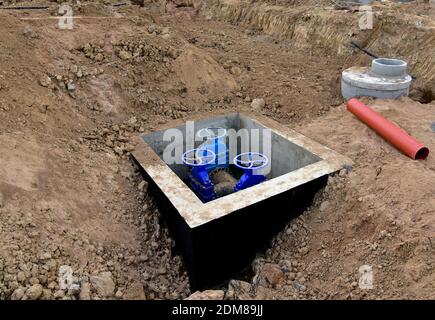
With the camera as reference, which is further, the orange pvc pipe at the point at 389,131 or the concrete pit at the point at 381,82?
the concrete pit at the point at 381,82

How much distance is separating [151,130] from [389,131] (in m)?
3.46

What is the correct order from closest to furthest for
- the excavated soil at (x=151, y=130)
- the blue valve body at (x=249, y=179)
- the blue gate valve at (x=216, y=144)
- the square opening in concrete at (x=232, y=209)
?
the excavated soil at (x=151, y=130) < the square opening in concrete at (x=232, y=209) < the blue valve body at (x=249, y=179) < the blue gate valve at (x=216, y=144)

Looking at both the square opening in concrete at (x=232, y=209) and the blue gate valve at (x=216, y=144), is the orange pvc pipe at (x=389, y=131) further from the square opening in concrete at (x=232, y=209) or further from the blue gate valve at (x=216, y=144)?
the blue gate valve at (x=216, y=144)

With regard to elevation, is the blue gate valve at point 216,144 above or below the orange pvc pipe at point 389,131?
below

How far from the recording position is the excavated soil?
3422 mm

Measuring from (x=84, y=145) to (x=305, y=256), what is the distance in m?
3.21

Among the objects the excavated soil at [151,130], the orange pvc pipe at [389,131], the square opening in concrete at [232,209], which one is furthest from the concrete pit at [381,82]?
the square opening in concrete at [232,209]

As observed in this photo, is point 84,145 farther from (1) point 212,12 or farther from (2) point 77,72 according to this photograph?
(1) point 212,12

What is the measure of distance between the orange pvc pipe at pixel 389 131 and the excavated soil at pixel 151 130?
128 millimetres

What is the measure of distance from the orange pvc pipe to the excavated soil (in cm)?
13

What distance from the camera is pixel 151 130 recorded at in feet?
18.5

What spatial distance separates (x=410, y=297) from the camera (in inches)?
120

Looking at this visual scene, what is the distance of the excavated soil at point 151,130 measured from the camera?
3422 millimetres

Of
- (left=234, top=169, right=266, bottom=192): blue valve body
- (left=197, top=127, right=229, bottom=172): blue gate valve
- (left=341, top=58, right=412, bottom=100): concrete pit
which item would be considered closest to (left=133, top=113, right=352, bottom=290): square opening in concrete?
(left=234, top=169, right=266, bottom=192): blue valve body
